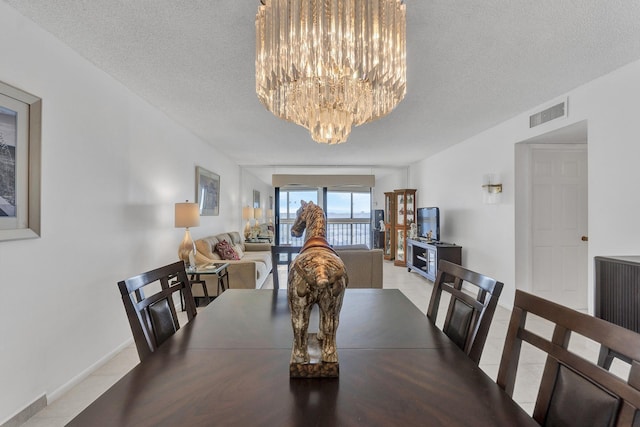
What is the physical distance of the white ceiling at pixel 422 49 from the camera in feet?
5.57

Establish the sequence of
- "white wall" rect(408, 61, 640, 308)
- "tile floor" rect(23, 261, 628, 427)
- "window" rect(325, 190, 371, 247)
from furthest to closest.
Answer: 1. "window" rect(325, 190, 371, 247)
2. "white wall" rect(408, 61, 640, 308)
3. "tile floor" rect(23, 261, 628, 427)

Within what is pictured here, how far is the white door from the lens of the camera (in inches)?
142

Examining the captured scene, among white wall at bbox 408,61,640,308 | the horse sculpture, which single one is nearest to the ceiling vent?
white wall at bbox 408,61,640,308

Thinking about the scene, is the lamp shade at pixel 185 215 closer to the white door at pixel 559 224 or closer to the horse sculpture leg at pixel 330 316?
the horse sculpture leg at pixel 330 316

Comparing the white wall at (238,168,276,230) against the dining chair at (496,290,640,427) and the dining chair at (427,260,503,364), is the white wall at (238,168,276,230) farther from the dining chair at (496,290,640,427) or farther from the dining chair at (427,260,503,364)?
the dining chair at (496,290,640,427)

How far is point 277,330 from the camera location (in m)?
1.23

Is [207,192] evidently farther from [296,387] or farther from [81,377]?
[296,387]

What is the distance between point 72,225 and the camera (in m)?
2.11

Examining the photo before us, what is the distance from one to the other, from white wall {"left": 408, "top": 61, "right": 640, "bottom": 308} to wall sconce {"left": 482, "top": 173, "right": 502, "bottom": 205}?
0.25 ft

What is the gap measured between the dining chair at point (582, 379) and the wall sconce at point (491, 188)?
10.9 feet

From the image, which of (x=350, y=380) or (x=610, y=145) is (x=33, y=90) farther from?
(x=610, y=145)

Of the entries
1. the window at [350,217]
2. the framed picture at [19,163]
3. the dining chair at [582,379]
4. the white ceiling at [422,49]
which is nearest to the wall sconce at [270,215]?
the window at [350,217]

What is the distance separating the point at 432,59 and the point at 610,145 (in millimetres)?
1721

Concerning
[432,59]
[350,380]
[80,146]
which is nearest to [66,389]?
[80,146]
